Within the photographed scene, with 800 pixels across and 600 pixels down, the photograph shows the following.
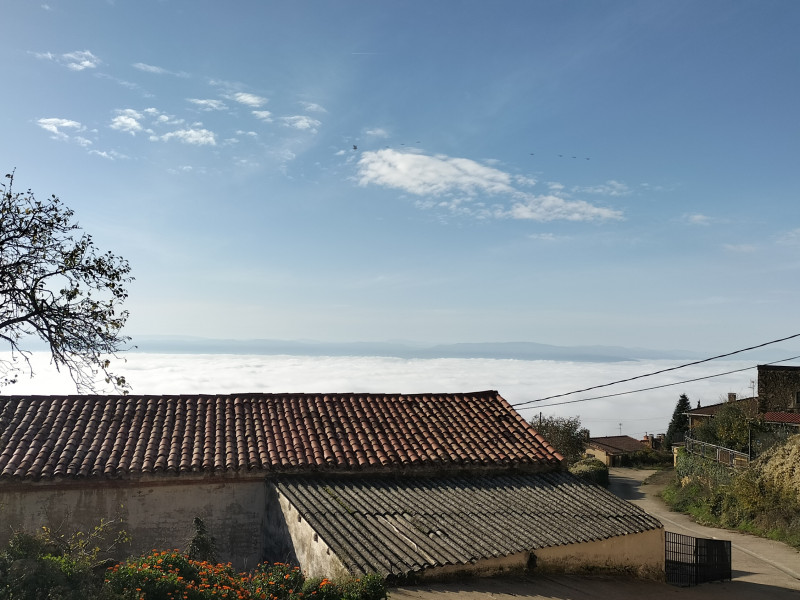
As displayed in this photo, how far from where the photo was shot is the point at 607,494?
1805cm

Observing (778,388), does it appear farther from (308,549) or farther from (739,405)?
(308,549)

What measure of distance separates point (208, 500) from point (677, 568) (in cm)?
1278

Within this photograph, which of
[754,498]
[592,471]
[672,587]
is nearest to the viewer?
[672,587]

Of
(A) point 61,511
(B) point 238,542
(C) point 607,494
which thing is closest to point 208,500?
(B) point 238,542

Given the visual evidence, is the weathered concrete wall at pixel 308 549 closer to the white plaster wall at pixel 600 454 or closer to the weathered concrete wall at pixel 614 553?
the weathered concrete wall at pixel 614 553

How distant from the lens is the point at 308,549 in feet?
44.0

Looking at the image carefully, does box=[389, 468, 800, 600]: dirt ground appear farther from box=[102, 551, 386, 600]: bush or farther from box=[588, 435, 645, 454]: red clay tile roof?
box=[588, 435, 645, 454]: red clay tile roof

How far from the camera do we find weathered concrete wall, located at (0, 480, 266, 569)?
14304 mm

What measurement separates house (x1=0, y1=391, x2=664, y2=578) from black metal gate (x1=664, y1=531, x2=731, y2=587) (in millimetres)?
2716

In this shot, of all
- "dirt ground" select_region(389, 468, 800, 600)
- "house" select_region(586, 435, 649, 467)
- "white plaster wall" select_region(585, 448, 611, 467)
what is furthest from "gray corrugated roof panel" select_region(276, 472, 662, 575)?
"white plaster wall" select_region(585, 448, 611, 467)

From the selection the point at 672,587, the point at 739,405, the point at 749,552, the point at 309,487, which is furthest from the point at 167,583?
the point at 739,405

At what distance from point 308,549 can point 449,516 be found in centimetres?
331

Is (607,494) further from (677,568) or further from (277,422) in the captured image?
(277,422)

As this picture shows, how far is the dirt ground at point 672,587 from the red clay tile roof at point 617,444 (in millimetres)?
27068
